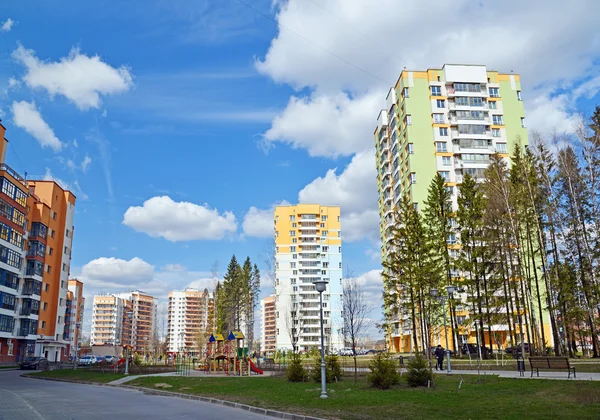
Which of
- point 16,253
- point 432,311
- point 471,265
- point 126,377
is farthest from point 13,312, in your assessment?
point 471,265

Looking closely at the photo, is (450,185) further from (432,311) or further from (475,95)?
(432,311)

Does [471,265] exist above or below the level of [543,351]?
above

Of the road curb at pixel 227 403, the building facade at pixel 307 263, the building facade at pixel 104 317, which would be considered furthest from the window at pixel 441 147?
the building facade at pixel 104 317

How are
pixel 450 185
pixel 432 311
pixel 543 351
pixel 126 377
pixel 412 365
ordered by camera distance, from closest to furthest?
pixel 412 365 < pixel 126 377 < pixel 543 351 < pixel 432 311 < pixel 450 185

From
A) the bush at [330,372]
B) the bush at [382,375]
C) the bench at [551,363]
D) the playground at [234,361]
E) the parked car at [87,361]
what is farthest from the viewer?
the parked car at [87,361]

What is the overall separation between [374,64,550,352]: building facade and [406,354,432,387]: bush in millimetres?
55332

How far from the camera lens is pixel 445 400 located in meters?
14.9

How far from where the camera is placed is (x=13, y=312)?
2552 inches

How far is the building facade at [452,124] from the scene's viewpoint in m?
→ 75.8

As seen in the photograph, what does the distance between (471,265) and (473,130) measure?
39617 mm

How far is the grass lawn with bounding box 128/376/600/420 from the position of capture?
39.9 feet

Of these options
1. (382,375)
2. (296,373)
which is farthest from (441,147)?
(382,375)

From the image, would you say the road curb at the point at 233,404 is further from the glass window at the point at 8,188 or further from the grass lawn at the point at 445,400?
the glass window at the point at 8,188

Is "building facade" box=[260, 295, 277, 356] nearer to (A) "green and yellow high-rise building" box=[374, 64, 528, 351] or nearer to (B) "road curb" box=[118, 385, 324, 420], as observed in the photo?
(A) "green and yellow high-rise building" box=[374, 64, 528, 351]
